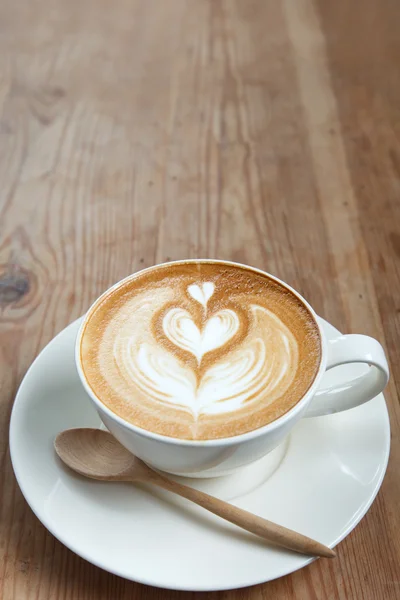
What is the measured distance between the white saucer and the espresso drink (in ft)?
0.35

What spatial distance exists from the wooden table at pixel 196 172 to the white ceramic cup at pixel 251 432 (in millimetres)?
145

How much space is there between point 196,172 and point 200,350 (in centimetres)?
67

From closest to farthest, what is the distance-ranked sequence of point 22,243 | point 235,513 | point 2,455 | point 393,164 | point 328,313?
Result: point 235,513
point 2,455
point 328,313
point 22,243
point 393,164

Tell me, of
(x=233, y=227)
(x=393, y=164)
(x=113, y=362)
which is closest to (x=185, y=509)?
(x=113, y=362)

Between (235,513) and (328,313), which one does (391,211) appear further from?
(235,513)

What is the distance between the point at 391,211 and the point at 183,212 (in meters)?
0.40

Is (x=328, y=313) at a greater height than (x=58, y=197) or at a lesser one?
lesser

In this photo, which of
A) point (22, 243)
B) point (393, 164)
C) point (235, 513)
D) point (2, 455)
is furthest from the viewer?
point (393, 164)

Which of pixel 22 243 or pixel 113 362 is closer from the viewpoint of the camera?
pixel 113 362

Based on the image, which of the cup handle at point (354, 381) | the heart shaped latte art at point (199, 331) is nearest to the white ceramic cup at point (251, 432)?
the cup handle at point (354, 381)

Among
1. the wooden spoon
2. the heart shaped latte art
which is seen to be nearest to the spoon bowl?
the wooden spoon

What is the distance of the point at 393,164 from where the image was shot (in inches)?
54.1

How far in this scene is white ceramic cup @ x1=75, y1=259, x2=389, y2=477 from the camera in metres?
0.66

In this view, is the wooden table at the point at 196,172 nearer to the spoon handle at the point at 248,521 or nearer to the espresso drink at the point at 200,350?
the spoon handle at the point at 248,521
